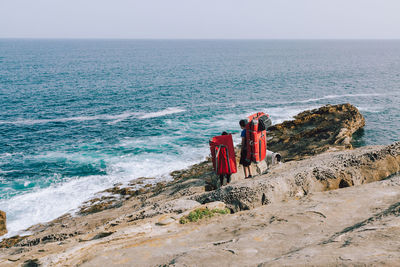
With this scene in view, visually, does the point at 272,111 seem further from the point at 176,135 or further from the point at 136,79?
the point at 136,79

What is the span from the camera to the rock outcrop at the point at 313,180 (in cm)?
883

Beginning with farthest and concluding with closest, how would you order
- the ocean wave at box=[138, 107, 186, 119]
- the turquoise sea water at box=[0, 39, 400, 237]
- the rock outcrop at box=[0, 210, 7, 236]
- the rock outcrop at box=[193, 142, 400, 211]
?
the ocean wave at box=[138, 107, 186, 119] < the turquoise sea water at box=[0, 39, 400, 237] < the rock outcrop at box=[0, 210, 7, 236] < the rock outcrop at box=[193, 142, 400, 211]

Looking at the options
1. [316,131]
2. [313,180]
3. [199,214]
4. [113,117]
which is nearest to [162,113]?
[113,117]

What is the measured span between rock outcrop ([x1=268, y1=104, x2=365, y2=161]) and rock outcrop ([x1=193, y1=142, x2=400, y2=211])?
13.2m

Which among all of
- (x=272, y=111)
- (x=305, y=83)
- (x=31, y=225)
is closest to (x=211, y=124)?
(x=272, y=111)

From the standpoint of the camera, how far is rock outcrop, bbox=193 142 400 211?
8828 millimetres

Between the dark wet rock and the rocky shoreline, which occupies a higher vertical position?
the rocky shoreline

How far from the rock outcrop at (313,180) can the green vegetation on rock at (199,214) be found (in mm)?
561

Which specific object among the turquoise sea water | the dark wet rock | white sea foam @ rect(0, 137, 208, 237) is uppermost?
the turquoise sea water

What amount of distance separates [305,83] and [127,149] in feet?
167

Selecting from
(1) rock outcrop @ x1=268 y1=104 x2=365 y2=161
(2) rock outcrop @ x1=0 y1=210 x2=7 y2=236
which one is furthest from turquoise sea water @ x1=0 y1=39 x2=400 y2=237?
(1) rock outcrop @ x1=268 y1=104 x2=365 y2=161

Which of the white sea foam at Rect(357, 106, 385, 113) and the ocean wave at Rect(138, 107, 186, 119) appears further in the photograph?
the white sea foam at Rect(357, 106, 385, 113)

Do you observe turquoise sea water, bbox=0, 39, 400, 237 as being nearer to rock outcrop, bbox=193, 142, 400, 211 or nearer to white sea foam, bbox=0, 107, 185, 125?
white sea foam, bbox=0, 107, 185, 125

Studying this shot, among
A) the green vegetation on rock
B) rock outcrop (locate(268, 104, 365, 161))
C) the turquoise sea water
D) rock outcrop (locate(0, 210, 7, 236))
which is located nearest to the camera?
the green vegetation on rock
